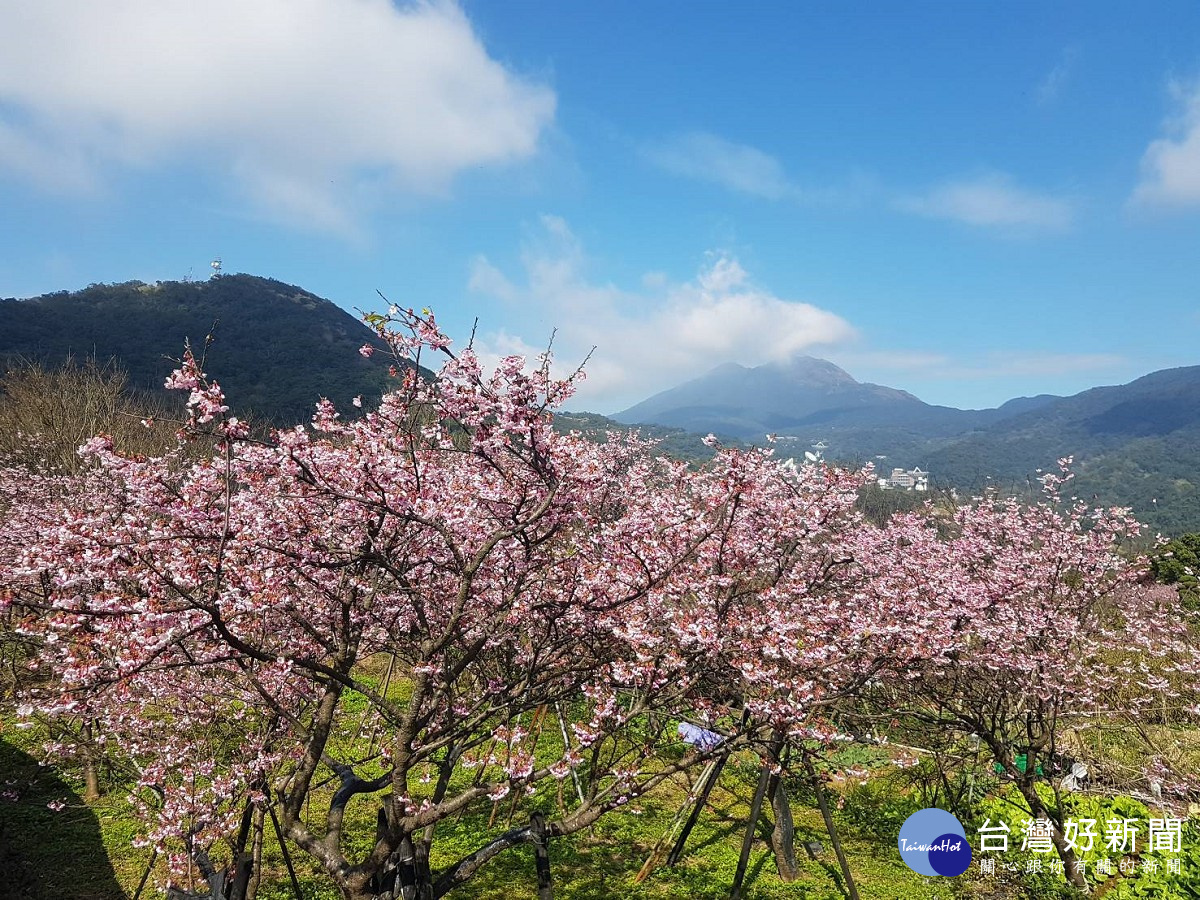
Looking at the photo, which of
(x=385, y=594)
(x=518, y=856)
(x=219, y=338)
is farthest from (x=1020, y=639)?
(x=219, y=338)

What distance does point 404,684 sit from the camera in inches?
849

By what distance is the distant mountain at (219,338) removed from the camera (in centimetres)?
8050

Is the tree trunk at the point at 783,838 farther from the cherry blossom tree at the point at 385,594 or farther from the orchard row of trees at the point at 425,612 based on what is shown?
the cherry blossom tree at the point at 385,594

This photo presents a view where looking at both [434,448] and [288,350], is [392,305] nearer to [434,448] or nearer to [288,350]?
[434,448]

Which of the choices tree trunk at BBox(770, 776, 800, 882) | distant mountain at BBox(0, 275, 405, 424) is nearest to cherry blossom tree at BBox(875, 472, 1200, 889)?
tree trunk at BBox(770, 776, 800, 882)

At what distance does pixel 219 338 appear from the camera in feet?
178

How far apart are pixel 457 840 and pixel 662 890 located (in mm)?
3959

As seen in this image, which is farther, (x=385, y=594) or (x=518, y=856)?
(x=518, y=856)

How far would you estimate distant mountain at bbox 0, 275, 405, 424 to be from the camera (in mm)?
80500

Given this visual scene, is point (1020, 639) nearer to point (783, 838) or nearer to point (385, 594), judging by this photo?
point (783, 838)

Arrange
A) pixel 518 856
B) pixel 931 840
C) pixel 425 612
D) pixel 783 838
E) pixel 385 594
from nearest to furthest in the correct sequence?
pixel 385 594, pixel 931 840, pixel 425 612, pixel 783 838, pixel 518 856

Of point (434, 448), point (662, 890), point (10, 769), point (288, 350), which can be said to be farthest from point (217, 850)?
point (288, 350)

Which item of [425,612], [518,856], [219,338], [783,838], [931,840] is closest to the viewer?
[931,840]

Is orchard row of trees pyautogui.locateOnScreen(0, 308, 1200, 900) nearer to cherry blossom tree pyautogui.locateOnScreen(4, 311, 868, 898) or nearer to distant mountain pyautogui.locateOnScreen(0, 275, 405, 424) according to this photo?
cherry blossom tree pyautogui.locateOnScreen(4, 311, 868, 898)
